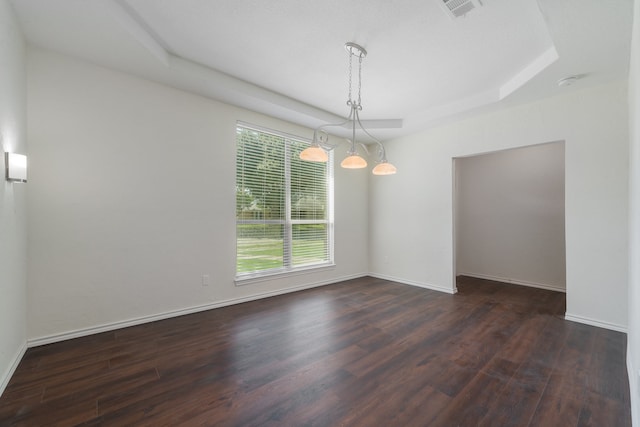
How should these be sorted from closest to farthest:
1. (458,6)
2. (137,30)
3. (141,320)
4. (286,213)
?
(458,6) < (137,30) < (141,320) < (286,213)

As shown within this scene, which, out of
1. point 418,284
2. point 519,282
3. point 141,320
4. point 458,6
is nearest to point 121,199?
point 141,320

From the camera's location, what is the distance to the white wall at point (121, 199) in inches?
103

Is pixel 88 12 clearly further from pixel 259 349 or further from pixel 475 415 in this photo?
pixel 475 415

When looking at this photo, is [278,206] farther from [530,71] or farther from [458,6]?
[530,71]

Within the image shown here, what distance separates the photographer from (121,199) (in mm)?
2996

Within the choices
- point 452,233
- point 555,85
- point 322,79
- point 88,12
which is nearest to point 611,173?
point 555,85

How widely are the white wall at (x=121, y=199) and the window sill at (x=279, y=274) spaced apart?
0.11 m

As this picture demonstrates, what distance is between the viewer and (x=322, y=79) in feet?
11.2

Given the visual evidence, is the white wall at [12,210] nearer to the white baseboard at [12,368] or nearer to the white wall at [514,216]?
the white baseboard at [12,368]

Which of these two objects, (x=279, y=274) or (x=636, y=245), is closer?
(x=636, y=245)

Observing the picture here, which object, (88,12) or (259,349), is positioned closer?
(88,12)

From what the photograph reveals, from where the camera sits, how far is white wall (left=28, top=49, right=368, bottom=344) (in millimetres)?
2605

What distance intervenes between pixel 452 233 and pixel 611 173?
1988 mm

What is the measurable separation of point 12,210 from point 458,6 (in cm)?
393
